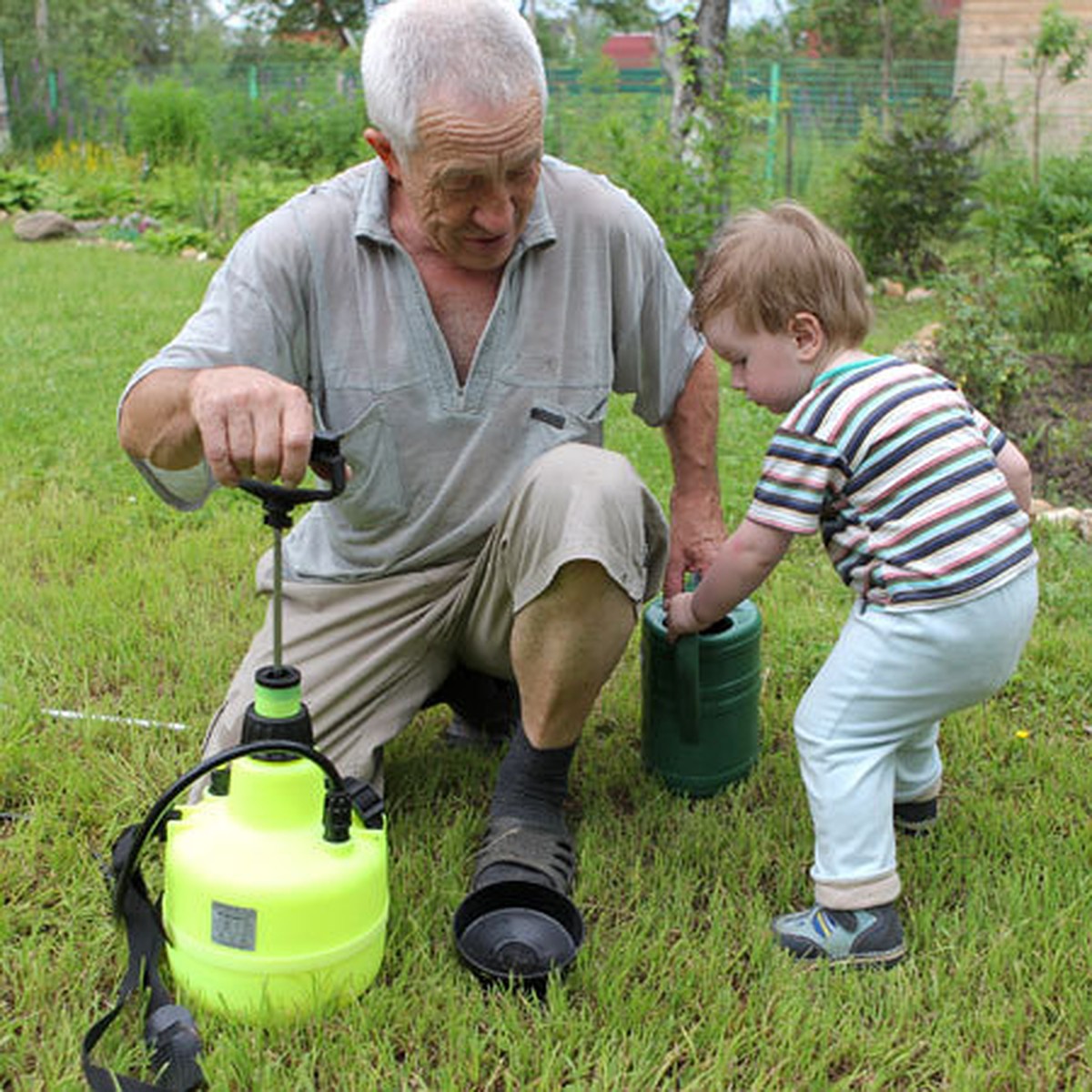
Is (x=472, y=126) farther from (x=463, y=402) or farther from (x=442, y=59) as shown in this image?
(x=463, y=402)

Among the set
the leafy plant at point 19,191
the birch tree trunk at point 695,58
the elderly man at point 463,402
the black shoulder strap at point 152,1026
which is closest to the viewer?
the black shoulder strap at point 152,1026

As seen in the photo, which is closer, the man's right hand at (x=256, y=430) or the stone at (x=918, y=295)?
the man's right hand at (x=256, y=430)

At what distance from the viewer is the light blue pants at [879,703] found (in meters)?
2.07

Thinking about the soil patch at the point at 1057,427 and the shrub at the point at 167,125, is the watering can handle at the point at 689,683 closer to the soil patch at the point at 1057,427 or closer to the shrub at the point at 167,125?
the soil patch at the point at 1057,427

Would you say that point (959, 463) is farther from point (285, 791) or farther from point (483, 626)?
point (285, 791)

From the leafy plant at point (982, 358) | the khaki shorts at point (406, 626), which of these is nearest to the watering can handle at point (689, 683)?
the khaki shorts at point (406, 626)

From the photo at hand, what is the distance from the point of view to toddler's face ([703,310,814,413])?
7.22 ft

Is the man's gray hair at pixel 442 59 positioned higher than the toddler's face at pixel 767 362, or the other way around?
the man's gray hair at pixel 442 59

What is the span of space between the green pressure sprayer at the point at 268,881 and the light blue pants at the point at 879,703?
0.73 metres

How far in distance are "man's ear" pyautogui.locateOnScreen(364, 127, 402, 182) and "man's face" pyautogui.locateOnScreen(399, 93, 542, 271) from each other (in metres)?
0.04

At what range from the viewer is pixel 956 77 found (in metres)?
16.8

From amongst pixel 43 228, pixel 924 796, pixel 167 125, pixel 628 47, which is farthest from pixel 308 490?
pixel 628 47

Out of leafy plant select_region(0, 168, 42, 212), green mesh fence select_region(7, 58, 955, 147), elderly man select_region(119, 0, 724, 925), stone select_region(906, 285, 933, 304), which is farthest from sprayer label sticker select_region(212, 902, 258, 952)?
leafy plant select_region(0, 168, 42, 212)

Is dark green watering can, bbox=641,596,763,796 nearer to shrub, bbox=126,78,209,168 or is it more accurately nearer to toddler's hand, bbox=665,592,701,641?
toddler's hand, bbox=665,592,701,641
